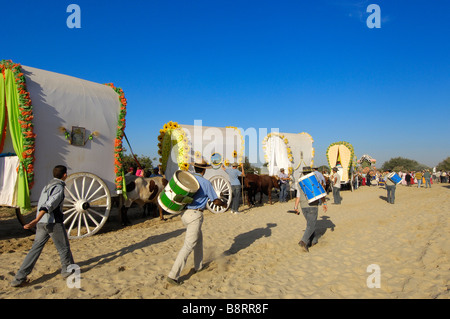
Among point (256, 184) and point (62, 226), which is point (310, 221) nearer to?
point (62, 226)

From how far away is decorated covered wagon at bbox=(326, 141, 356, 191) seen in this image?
18969 mm

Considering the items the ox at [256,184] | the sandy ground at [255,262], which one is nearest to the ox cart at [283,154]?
the ox at [256,184]

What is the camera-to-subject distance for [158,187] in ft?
28.9

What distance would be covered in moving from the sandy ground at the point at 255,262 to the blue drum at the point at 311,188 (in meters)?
1.04

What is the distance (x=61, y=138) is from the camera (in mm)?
6195

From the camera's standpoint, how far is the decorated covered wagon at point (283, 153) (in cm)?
1505

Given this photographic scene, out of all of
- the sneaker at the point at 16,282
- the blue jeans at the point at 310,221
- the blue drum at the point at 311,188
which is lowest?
the sneaker at the point at 16,282

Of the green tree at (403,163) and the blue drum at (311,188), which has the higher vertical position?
the blue drum at (311,188)

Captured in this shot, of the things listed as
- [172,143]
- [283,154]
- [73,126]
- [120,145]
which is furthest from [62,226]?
[283,154]

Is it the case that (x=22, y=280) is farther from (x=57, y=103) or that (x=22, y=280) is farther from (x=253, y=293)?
(x=57, y=103)

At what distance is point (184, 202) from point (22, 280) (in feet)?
7.60

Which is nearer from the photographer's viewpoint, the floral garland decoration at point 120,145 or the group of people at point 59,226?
the group of people at point 59,226

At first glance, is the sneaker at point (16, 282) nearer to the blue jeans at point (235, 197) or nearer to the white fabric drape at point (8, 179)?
the white fabric drape at point (8, 179)
